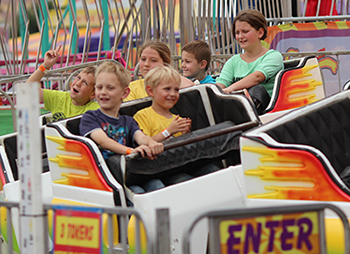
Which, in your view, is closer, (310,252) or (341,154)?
(310,252)

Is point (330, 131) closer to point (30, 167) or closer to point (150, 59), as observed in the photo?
point (150, 59)

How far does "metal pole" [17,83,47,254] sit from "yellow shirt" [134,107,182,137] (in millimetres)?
1317

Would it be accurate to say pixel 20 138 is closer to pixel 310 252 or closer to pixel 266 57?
pixel 310 252

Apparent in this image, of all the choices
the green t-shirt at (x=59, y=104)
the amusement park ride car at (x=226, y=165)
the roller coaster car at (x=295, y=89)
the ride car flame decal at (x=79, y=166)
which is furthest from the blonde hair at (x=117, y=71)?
the roller coaster car at (x=295, y=89)

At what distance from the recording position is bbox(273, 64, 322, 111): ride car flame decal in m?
3.22

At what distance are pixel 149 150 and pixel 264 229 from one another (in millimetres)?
1012

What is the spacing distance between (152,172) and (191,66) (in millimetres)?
1500

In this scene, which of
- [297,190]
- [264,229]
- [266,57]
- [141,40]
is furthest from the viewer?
[141,40]

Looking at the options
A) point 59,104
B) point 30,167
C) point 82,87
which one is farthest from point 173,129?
point 30,167

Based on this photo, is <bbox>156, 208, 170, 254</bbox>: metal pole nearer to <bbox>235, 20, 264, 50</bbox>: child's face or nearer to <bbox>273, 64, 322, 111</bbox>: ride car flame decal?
<bbox>273, 64, 322, 111</bbox>: ride car flame decal

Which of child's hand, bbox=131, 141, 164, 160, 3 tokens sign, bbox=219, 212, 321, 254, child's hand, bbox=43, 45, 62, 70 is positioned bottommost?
3 tokens sign, bbox=219, 212, 321, 254

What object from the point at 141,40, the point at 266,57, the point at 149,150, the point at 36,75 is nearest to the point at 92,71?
the point at 36,75

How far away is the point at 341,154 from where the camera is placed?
245cm

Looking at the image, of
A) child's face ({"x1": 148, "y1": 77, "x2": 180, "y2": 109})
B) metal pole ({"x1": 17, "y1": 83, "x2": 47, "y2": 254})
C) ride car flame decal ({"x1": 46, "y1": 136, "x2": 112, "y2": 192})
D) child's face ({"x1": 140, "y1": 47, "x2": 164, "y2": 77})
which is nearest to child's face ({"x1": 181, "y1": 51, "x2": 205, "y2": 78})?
child's face ({"x1": 140, "y1": 47, "x2": 164, "y2": 77})
